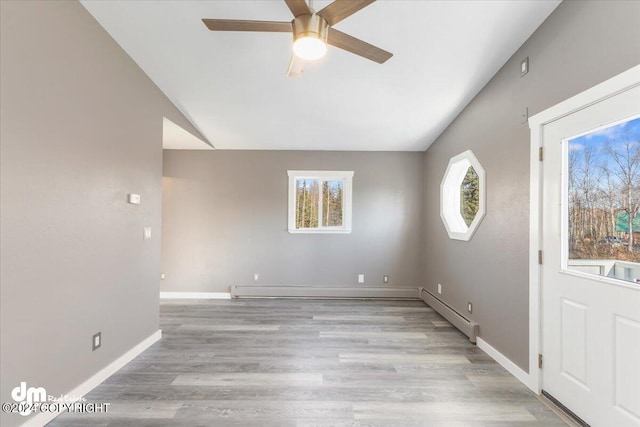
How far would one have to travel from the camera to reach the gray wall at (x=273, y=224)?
193 inches

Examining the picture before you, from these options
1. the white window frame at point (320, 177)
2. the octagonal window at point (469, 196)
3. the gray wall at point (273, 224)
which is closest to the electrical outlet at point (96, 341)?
the gray wall at point (273, 224)

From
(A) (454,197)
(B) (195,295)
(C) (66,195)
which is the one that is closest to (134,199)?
(C) (66,195)

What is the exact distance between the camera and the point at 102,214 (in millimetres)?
2412

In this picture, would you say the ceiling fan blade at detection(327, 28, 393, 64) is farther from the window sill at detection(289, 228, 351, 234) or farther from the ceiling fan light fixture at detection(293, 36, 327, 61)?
the window sill at detection(289, 228, 351, 234)

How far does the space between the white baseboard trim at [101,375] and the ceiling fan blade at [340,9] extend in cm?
294

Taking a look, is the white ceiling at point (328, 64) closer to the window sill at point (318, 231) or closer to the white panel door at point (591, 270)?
the white panel door at point (591, 270)

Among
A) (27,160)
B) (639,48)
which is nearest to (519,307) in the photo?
(639,48)

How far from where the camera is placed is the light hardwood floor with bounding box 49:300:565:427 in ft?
6.40

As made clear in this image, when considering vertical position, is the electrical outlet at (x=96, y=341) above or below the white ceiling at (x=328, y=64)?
below

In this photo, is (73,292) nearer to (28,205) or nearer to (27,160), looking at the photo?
(28,205)

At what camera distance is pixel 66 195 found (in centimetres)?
205

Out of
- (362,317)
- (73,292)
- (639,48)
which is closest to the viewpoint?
(639,48)

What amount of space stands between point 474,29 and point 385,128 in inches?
73.1

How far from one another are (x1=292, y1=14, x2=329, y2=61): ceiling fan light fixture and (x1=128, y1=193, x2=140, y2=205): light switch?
211cm
